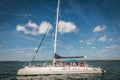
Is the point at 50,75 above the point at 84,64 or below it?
below

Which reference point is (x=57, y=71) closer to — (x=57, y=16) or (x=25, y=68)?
(x=25, y=68)

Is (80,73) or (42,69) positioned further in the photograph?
(80,73)

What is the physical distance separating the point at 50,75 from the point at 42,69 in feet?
6.99

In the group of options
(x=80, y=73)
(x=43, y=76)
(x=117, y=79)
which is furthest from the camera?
(x=80, y=73)

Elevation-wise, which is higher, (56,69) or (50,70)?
(56,69)

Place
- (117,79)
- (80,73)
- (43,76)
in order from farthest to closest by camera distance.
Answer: (80,73) < (43,76) < (117,79)

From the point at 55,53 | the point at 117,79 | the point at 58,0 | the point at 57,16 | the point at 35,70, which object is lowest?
the point at 117,79

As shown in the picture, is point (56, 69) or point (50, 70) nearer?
point (50, 70)

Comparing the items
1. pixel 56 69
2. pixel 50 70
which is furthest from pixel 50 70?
pixel 56 69

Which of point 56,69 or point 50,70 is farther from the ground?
point 56,69

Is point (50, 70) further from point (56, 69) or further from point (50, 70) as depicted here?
point (56, 69)

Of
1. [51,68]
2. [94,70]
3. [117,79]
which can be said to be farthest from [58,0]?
[117,79]

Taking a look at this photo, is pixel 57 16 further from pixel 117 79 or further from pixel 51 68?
pixel 117 79

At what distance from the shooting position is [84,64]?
33031 mm
